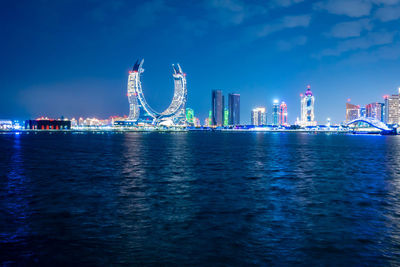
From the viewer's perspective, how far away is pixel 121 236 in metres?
10.6

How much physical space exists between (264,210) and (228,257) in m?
5.98

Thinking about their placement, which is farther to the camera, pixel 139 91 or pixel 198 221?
pixel 139 91

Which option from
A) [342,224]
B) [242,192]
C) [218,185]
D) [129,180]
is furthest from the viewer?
[129,180]

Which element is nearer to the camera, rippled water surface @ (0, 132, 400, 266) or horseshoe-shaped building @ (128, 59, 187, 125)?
rippled water surface @ (0, 132, 400, 266)

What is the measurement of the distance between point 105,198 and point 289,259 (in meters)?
10.5

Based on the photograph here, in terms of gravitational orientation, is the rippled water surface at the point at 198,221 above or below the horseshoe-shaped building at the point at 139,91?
below

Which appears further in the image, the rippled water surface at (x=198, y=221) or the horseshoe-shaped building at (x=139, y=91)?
the horseshoe-shaped building at (x=139, y=91)

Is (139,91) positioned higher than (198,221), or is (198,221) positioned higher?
(139,91)

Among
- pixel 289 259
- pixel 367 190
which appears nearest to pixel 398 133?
pixel 367 190

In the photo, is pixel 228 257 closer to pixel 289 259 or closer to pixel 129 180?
pixel 289 259

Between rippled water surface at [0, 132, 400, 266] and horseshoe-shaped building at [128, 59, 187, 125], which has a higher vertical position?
horseshoe-shaped building at [128, 59, 187, 125]

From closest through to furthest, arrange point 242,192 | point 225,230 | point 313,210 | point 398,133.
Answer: point 225,230 → point 313,210 → point 242,192 → point 398,133

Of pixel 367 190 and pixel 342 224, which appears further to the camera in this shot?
pixel 367 190

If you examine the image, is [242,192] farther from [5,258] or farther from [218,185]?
[5,258]
